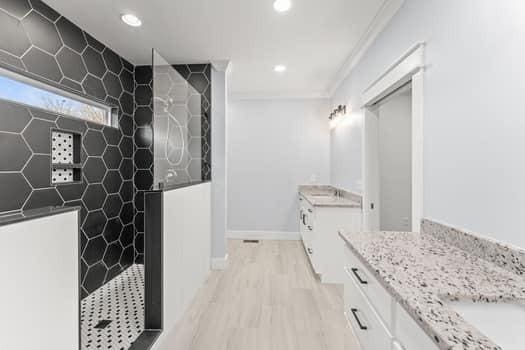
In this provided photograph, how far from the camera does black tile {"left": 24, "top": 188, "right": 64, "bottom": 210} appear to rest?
193 cm

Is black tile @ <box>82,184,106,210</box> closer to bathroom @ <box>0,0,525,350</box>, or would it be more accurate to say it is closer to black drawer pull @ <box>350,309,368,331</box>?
bathroom @ <box>0,0,525,350</box>

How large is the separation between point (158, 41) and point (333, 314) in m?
3.13

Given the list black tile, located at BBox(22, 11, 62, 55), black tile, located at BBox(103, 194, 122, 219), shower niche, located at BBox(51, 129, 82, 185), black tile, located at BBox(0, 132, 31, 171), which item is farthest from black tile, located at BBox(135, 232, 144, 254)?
black tile, located at BBox(22, 11, 62, 55)

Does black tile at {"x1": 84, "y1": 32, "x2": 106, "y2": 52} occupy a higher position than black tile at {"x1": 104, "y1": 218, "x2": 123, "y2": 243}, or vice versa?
black tile at {"x1": 84, "y1": 32, "x2": 106, "y2": 52}

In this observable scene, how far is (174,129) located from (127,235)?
1.64 metres

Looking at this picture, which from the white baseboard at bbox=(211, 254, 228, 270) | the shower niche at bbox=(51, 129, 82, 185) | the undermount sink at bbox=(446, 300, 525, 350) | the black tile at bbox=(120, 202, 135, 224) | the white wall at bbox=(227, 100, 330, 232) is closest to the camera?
the undermount sink at bbox=(446, 300, 525, 350)

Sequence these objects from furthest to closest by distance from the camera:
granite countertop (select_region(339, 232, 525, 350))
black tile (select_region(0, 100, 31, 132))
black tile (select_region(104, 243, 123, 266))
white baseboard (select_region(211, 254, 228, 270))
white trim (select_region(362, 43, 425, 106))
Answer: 1. white baseboard (select_region(211, 254, 228, 270))
2. black tile (select_region(104, 243, 123, 266))
3. black tile (select_region(0, 100, 31, 132))
4. white trim (select_region(362, 43, 425, 106))
5. granite countertop (select_region(339, 232, 525, 350))

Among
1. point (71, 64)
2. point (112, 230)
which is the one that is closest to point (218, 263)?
point (112, 230)

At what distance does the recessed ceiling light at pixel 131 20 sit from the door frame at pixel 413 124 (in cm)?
219

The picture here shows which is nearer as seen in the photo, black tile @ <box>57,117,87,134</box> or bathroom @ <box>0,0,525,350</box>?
bathroom @ <box>0,0,525,350</box>

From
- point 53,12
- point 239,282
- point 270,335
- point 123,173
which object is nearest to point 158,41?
point 53,12

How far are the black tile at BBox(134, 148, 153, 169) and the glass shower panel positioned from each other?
2.42 feet

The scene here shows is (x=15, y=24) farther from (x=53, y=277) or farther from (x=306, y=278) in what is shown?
(x=306, y=278)

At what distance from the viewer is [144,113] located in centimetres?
326
